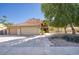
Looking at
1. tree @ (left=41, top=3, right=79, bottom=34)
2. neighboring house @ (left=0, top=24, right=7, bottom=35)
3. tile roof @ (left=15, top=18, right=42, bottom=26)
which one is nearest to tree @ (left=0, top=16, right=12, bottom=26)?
neighboring house @ (left=0, top=24, right=7, bottom=35)

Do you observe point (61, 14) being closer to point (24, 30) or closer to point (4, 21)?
point (24, 30)

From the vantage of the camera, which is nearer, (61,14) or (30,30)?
(30,30)

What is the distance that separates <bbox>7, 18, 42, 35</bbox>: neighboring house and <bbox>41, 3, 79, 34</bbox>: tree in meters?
0.34

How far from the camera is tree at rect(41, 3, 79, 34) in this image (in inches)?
145

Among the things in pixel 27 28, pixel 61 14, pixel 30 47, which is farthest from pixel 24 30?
pixel 61 14

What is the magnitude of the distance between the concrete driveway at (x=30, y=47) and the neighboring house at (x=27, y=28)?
11 centimetres

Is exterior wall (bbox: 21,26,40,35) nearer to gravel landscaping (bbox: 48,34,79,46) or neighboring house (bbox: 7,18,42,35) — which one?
neighboring house (bbox: 7,18,42,35)

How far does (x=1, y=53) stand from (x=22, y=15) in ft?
3.06

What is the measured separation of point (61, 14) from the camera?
383 cm

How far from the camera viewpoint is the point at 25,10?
3.66 metres

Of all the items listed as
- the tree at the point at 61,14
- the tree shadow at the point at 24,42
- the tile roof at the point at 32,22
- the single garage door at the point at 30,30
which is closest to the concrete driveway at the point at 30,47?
the tree shadow at the point at 24,42

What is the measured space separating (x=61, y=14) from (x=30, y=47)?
3.41 ft

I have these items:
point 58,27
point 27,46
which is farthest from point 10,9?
point 58,27

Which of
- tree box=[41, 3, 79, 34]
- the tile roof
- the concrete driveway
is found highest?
tree box=[41, 3, 79, 34]
